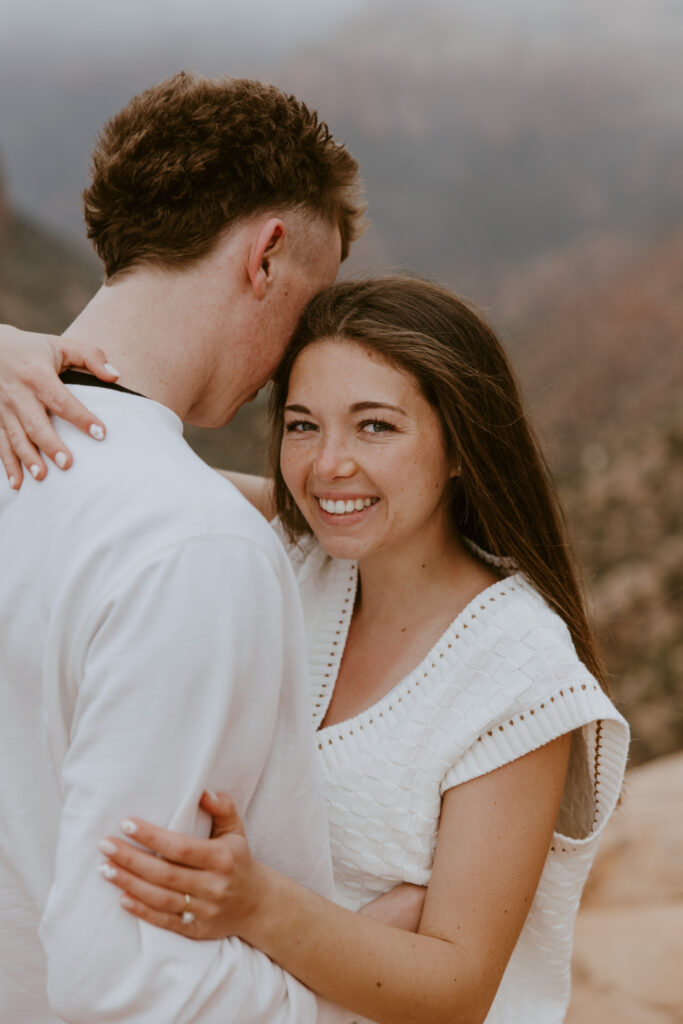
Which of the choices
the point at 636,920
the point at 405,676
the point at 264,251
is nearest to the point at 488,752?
the point at 405,676

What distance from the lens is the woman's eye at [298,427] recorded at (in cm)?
190

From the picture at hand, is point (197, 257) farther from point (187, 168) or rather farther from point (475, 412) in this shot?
point (475, 412)

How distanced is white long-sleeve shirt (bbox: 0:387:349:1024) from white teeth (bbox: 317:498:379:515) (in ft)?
2.00

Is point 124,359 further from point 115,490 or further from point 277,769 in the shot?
point 277,769

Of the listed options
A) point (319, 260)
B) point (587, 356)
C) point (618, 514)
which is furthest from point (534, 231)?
point (319, 260)

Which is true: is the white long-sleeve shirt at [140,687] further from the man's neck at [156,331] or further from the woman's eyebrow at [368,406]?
the woman's eyebrow at [368,406]

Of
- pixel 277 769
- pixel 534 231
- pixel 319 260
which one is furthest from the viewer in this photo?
pixel 534 231

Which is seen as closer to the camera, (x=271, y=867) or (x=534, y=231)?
(x=271, y=867)

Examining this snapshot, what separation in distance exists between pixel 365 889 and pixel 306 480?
0.75 meters

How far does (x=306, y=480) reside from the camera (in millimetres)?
1878

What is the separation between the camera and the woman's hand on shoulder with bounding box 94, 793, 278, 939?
1.09m

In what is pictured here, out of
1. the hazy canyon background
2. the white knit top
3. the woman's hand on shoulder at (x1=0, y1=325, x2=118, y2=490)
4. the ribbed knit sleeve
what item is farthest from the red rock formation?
the hazy canyon background

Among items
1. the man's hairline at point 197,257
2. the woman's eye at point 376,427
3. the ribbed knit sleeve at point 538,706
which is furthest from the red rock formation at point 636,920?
the man's hairline at point 197,257

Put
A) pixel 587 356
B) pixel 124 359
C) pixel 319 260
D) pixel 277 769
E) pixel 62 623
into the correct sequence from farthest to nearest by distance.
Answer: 1. pixel 587 356
2. pixel 319 260
3. pixel 124 359
4. pixel 277 769
5. pixel 62 623
